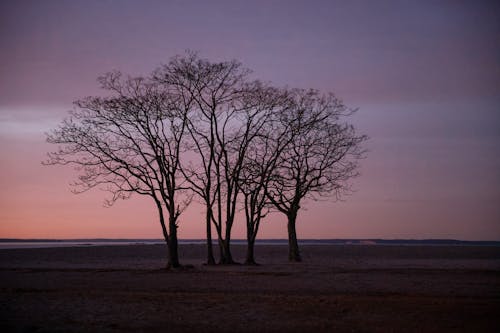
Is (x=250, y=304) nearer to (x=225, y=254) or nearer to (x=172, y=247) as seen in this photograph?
(x=172, y=247)

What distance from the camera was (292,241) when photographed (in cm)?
4350

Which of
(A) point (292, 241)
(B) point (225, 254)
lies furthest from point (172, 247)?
(A) point (292, 241)

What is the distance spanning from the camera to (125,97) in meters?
33.8

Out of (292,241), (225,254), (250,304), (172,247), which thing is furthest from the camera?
(292,241)

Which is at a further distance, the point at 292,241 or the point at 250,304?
the point at 292,241

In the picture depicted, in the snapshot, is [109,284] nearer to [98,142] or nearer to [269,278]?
[269,278]

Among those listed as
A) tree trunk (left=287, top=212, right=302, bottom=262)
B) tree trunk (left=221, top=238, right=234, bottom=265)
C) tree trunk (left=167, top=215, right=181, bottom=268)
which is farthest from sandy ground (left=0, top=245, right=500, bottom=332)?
tree trunk (left=287, top=212, right=302, bottom=262)

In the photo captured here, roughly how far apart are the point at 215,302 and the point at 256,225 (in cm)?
2264

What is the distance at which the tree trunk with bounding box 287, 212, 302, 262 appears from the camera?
142 ft

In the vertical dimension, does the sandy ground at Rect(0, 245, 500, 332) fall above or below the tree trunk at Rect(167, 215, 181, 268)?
below

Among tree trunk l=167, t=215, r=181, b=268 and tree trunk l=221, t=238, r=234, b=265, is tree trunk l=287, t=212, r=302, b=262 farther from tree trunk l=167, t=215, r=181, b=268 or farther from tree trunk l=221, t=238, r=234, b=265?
tree trunk l=167, t=215, r=181, b=268

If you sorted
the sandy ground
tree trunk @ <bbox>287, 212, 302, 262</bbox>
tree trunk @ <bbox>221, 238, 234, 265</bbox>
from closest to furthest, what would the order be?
the sandy ground < tree trunk @ <bbox>221, 238, 234, 265</bbox> < tree trunk @ <bbox>287, 212, 302, 262</bbox>

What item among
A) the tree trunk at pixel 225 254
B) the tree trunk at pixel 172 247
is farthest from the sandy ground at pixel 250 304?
the tree trunk at pixel 225 254

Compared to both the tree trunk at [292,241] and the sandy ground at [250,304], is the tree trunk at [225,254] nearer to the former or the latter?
the tree trunk at [292,241]
